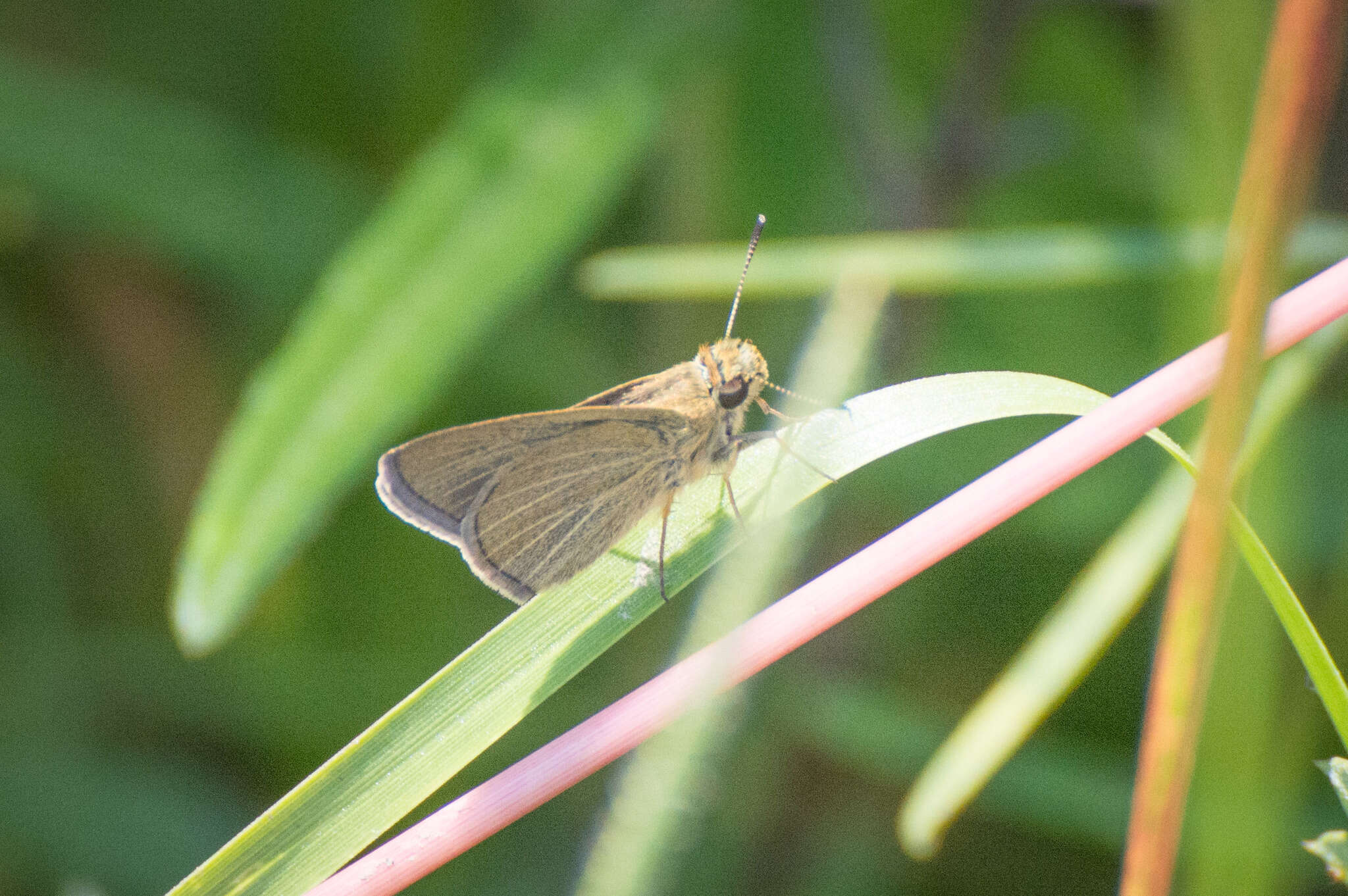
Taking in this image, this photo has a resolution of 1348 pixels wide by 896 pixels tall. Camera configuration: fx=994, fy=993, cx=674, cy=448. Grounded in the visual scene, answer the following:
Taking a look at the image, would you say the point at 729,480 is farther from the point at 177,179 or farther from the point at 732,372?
the point at 177,179

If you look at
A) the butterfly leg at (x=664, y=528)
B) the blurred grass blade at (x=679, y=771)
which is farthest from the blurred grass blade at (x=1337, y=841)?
the butterfly leg at (x=664, y=528)

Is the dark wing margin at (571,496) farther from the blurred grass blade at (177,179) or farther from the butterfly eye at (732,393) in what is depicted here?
the blurred grass blade at (177,179)

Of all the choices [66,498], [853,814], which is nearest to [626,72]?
[853,814]

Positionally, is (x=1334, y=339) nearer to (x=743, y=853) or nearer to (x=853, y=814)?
(x=853, y=814)

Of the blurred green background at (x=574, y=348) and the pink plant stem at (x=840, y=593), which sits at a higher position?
the blurred green background at (x=574, y=348)

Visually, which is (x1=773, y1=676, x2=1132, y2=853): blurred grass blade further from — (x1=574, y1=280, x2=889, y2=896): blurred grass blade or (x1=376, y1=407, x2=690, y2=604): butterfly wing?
(x1=574, y1=280, x2=889, y2=896): blurred grass blade

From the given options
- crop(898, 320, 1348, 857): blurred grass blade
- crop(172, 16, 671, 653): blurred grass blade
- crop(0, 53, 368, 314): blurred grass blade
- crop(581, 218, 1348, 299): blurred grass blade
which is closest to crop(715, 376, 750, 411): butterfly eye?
crop(581, 218, 1348, 299): blurred grass blade

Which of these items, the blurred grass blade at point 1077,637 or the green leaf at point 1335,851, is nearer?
the green leaf at point 1335,851
